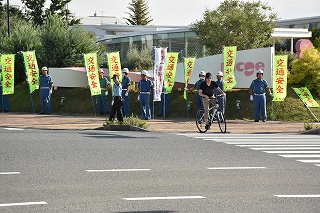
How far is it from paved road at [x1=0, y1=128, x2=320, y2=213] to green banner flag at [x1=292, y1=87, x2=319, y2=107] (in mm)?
10389

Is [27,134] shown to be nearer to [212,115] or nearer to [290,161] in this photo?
[212,115]

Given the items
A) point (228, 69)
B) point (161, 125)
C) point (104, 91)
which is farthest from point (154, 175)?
point (104, 91)

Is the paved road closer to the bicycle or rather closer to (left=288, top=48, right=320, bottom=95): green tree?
the bicycle

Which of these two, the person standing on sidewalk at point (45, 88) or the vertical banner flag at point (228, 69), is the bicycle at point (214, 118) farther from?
the person standing on sidewalk at point (45, 88)

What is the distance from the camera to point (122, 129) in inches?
939

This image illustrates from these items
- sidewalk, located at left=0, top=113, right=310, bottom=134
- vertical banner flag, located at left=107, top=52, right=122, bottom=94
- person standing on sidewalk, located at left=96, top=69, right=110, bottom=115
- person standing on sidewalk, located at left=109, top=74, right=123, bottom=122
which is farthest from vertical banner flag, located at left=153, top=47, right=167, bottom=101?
person standing on sidewalk, located at left=109, top=74, right=123, bottom=122

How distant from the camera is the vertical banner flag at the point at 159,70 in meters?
29.4

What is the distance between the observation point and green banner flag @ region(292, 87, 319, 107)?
3015 cm

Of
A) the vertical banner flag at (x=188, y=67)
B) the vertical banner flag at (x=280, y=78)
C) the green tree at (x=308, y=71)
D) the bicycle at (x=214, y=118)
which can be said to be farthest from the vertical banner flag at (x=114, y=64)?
the bicycle at (x=214, y=118)

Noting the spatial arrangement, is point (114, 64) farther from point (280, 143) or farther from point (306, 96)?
point (280, 143)

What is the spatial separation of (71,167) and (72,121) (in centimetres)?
1425

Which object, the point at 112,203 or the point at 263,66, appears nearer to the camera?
the point at 112,203

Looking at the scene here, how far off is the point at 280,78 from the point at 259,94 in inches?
77.1

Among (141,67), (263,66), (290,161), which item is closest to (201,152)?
(290,161)
